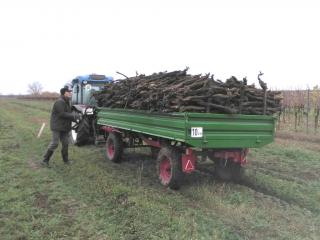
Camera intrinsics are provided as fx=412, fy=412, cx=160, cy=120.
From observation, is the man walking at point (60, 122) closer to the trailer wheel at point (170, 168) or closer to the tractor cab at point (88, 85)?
the tractor cab at point (88, 85)

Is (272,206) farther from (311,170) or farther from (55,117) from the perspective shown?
(55,117)

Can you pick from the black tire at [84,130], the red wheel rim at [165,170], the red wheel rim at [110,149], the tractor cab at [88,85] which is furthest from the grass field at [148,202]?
the tractor cab at [88,85]

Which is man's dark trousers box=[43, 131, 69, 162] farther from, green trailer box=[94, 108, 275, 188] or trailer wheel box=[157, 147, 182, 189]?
trailer wheel box=[157, 147, 182, 189]

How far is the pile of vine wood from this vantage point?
6.95m

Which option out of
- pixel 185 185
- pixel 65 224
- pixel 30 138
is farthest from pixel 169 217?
pixel 30 138

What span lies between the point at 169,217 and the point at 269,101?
3.30 metres

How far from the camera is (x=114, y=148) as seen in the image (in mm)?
10266

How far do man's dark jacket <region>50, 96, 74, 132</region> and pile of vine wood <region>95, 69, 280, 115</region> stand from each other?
194 centimetres

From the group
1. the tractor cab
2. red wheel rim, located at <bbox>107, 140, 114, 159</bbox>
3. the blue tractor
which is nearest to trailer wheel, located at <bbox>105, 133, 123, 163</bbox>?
red wheel rim, located at <bbox>107, 140, 114, 159</bbox>

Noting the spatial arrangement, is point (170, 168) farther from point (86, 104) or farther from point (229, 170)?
point (86, 104)

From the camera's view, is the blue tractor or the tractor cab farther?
the tractor cab

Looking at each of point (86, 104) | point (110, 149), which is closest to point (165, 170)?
point (110, 149)

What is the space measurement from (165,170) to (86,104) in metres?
6.20

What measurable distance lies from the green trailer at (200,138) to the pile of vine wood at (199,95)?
0.19m
